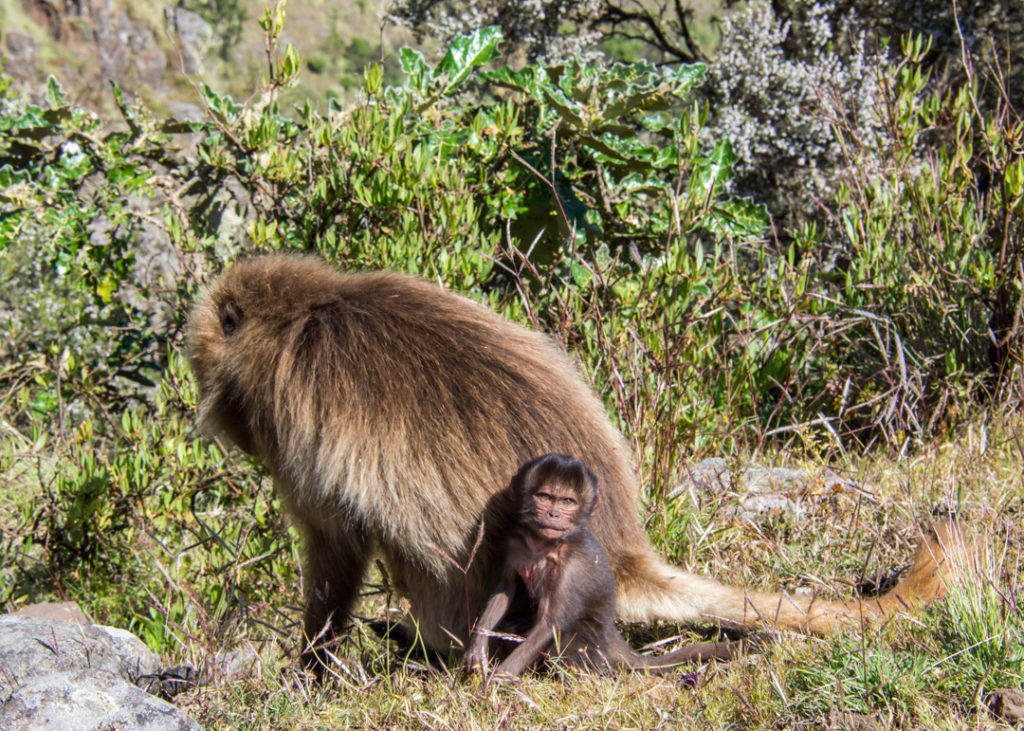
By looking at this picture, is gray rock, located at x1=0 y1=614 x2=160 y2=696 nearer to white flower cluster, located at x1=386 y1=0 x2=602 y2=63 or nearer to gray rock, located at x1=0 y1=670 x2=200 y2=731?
gray rock, located at x1=0 y1=670 x2=200 y2=731

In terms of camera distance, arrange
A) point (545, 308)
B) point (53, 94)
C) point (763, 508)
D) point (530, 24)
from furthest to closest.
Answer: point (530, 24)
point (53, 94)
point (545, 308)
point (763, 508)

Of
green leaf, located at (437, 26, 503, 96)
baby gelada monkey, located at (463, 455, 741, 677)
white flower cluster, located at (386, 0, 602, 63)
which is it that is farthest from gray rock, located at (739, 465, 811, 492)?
white flower cluster, located at (386, 0, 602, 63)

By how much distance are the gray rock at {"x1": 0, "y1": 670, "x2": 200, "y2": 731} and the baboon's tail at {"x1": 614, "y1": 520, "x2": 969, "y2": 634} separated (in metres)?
1.39

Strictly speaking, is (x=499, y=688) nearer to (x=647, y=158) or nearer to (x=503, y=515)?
(x=503, y=515)

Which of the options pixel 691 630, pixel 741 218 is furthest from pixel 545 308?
pixel 691 630

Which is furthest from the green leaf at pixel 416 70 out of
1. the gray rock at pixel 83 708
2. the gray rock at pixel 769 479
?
the gray rock at pixel 83 708

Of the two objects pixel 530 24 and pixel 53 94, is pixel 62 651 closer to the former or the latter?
pixel 53 94

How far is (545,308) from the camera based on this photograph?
5234mm

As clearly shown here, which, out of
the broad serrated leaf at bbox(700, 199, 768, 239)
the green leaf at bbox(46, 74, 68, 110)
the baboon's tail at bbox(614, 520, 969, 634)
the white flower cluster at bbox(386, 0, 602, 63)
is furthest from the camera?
the white flower cluster at bbox(386, 0, 602, 63)

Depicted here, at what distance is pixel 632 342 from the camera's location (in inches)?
183

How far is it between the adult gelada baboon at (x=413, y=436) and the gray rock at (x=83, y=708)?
65 centimetres

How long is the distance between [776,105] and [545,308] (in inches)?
138

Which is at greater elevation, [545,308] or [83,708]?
[545,308]

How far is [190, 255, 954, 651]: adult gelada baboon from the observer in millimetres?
2977
